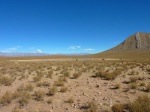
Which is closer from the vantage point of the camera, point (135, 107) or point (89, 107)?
point (135, 107)

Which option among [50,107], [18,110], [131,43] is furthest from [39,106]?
[131,43]

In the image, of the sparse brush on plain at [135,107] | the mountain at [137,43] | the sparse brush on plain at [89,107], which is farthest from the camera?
the mountain at [137,43]

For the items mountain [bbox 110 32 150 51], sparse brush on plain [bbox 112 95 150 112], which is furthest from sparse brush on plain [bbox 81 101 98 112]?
mountain [bbox 110 32 150 51]

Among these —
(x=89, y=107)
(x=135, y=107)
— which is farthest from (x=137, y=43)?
(x=135, y=107)

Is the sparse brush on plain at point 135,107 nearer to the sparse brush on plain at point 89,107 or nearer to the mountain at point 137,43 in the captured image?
the sparse brush on plain at point 89,107

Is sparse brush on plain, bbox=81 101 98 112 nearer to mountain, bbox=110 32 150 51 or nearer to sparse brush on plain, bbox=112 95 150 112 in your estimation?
sparse brush on plain, bbox=112 95 150 112

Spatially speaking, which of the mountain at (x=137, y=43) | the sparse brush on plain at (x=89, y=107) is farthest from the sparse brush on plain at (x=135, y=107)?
the mountain at (x=137, y=43)

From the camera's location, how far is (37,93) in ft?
29.6

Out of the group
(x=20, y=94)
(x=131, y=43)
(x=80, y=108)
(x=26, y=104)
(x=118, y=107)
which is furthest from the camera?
(x=131, y=43)

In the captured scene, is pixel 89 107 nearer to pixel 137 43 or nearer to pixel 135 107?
pixel 135 107

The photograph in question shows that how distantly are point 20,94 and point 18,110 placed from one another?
2109 millimetres

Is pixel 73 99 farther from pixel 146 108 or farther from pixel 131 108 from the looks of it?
pixel 146 108

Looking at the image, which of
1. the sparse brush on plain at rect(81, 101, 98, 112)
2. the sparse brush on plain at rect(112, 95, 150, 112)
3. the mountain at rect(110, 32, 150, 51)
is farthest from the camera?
the mountain at rect(110, 32, 150, 51)

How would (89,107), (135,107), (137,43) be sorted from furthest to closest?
(137,43) → (89,107) → (135,107)
